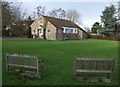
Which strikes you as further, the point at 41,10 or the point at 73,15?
the point at 73,15

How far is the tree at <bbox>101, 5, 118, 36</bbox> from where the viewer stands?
124ft

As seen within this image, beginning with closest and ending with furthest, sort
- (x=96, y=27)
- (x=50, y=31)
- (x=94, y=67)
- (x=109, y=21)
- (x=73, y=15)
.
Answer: (x=94, y=67) → (x=50, y=31) → (x=109, y=21) → (x=96, y=27) → (x=73, y=15)

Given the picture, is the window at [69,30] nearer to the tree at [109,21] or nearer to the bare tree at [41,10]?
the tree at [109,21]

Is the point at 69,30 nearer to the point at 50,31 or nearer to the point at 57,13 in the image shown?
the point at 50,31

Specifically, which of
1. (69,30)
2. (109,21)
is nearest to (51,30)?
(69,30)

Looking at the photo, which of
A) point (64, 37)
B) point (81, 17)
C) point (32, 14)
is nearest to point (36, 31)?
point (64, 37)

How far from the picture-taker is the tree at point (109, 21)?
37.7 m

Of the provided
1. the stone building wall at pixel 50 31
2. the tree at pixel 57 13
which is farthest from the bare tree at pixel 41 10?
the stone building wall at pixel 50 31

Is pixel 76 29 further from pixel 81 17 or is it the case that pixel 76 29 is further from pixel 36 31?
pixel 81 17

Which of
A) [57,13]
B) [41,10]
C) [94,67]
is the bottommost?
[94,67]

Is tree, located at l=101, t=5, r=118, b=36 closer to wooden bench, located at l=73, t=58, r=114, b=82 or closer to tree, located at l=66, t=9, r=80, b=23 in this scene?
tree, located at l=66, t=9, r=80, b=23

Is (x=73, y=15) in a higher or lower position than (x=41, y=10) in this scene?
lower

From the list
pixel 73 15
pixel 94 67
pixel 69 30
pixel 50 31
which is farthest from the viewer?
pixel 73 15

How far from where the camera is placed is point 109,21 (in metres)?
38.0
